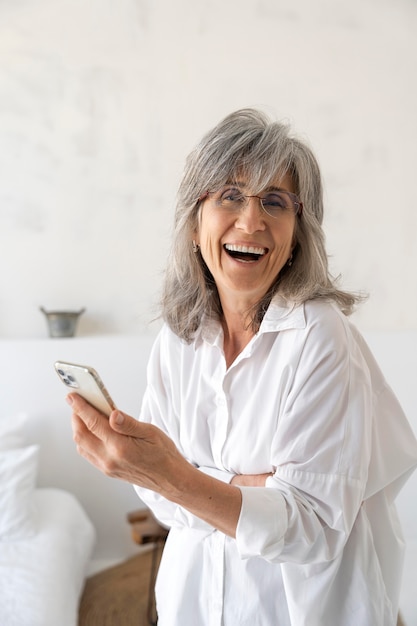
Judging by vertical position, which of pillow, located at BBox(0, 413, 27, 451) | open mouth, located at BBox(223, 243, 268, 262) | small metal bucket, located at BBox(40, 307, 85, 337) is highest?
open mouth, located at BBox(223, 243, 268, 262)

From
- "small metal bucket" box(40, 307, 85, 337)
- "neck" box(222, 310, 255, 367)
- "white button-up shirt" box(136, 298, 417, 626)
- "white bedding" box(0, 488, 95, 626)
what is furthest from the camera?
"small metal bucket" box(40, 307, 85, 337)

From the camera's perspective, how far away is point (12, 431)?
7.88ft

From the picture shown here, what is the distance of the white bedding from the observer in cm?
175

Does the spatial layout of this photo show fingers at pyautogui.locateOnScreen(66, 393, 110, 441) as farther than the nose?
No

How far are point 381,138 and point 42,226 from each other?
179 centimetres

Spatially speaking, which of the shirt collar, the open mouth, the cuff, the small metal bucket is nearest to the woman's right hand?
the cuff

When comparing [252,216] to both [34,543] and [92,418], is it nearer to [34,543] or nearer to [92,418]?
[92,418]

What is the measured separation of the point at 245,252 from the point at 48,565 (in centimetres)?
152

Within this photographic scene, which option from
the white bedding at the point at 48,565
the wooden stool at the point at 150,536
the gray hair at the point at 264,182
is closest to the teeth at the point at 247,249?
the gray hair at the point at 264,182

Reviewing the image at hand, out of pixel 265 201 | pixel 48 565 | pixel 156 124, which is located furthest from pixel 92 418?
pixel 156 124

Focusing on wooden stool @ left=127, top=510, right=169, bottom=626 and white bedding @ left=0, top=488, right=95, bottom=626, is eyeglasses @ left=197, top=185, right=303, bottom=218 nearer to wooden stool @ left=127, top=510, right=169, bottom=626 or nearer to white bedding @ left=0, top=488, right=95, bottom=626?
white bedding @ left=0, top=488, right=95, bottom=626

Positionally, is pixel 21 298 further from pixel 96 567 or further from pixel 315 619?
pixel 315 619

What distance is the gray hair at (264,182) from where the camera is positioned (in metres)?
1.09

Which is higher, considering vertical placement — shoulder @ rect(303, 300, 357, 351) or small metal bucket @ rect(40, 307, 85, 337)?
shoulder @ rect(303, 300, 357, 351)
